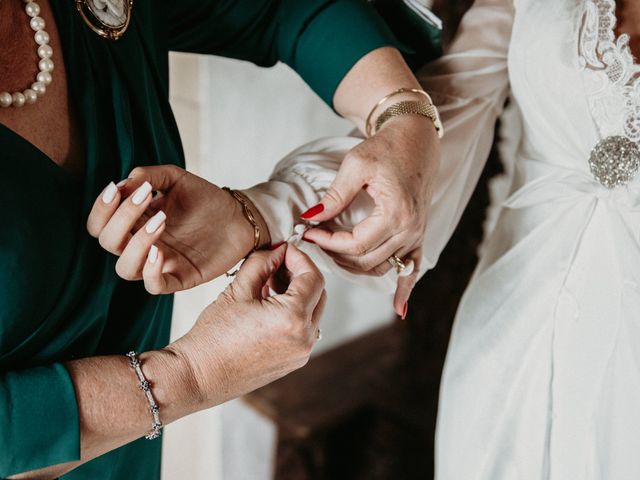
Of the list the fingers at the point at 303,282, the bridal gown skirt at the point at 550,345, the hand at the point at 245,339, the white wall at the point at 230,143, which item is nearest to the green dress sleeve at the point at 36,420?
the hand at the point at 245,339

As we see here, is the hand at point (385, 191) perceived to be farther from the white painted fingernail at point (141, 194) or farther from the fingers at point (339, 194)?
the white painted fingernail at point (141, 194)

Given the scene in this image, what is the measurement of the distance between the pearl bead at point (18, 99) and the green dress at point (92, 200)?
4 cm

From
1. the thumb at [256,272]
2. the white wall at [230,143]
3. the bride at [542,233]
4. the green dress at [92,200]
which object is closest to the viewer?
the green dress at [92,200]

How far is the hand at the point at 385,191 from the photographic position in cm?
76

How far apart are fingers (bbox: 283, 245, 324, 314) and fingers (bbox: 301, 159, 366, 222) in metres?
0.06

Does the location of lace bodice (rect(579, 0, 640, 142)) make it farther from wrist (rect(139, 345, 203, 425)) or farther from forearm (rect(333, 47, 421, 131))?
wrist (rect(139, 345, 203, 425))

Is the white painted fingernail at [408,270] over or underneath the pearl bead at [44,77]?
underneath

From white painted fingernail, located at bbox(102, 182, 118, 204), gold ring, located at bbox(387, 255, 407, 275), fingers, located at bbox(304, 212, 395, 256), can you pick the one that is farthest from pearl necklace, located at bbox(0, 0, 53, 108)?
gold ring, located at bbox(387, 255, 407, 275)

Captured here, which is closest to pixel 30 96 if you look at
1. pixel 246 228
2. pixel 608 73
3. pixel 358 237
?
pixel 246 228

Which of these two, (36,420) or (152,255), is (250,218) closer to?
(152,255)

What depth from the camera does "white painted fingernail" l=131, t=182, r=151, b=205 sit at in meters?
0.58

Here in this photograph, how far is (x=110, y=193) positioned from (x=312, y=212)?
268 millimetres

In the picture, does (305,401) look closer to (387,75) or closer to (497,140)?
(497,140)

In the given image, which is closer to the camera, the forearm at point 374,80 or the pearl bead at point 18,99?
the pearl bead at point 18,99
